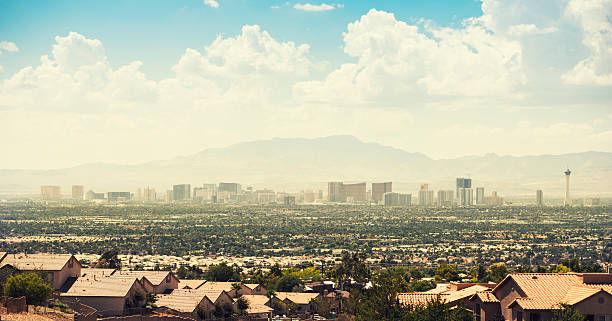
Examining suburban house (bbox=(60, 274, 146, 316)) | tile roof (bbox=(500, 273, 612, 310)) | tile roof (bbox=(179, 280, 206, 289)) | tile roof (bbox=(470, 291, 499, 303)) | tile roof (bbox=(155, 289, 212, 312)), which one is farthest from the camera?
tile roof (bbox=(179, 280, 206, 289))

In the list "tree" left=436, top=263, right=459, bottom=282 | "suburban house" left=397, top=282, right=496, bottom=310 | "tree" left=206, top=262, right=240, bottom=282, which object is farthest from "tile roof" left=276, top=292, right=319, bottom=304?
"suburban house" left=397, top=282, right=496, bottom=310

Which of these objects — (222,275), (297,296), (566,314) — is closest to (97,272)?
(297,296)

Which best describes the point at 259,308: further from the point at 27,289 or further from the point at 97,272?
the point at 27,289

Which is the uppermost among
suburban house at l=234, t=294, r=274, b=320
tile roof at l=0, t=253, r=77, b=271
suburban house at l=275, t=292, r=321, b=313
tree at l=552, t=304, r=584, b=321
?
tile roof at l=0, t=253, r=77, b=271

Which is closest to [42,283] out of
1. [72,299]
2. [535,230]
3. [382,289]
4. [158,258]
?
[72,299]

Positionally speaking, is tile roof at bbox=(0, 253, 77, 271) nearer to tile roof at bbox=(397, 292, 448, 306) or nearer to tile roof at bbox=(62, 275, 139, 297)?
tile roof at bbox=(62, 275, 139, 297)

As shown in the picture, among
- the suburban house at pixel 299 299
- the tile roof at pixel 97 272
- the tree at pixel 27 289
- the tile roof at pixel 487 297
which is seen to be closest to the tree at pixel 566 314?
the tile roof at pixel 487 297

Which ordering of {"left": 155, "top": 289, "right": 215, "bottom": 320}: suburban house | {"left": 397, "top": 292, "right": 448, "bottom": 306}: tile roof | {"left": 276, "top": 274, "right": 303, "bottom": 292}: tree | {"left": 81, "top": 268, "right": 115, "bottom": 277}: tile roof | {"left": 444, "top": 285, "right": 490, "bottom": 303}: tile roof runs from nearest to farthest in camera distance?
{"left": 444, "top": 285, "right": 490, "bottom": 303}: tile roof
{"left": 397, "top": 292, "right": 448, "bottom": 306}: tile roof
{"left": 155, "top": 289, "right": 215, "bottom": 320}: suburban house
{"left": 81, "top": 268, "right": 115, "bottom": 277}: tile roof
{"left": 276, "top": 274, "right": 303, "bottom": 292}: tree
